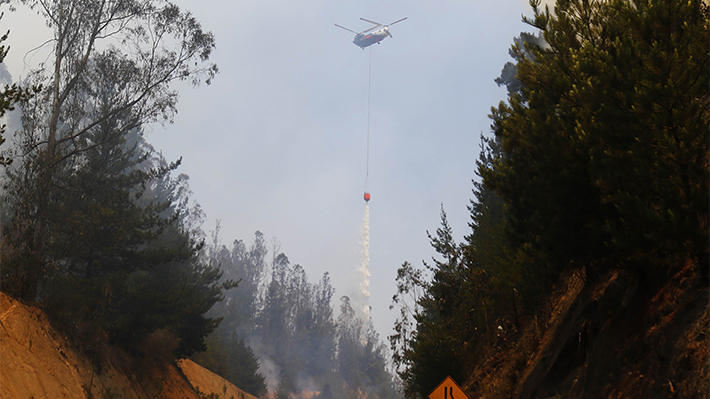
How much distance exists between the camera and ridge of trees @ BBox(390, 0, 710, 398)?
21.1 ft

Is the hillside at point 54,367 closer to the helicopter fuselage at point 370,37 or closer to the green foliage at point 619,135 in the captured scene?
the green foliage at point 619,135

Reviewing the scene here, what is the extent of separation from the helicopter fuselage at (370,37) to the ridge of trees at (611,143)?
56.9 metres

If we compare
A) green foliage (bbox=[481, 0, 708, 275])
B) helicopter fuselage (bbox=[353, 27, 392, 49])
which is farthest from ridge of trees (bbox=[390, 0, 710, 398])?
helicopter fuselage (bbox=[353, 27, 392, 49])

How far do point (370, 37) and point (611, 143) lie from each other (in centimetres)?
6257

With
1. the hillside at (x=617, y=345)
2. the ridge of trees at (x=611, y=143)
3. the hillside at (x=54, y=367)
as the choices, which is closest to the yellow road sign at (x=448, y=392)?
the hillside at (x=617, y=345)

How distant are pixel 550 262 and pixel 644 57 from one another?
4.51 meters

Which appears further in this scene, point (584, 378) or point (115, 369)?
point (115, 369)

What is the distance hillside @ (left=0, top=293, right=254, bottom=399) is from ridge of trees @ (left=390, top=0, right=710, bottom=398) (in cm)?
1444

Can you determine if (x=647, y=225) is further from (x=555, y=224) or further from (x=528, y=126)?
(x=528, y=126)

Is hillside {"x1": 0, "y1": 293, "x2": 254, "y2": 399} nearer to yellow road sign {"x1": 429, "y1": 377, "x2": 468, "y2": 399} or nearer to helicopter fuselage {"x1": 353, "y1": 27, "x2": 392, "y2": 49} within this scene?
yellow road sign {"x1": 429, "y1": 377, "x2": 468, "y2": 399}

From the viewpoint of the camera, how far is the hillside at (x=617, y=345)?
20.1ft

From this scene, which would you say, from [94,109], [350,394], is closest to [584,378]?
[94,109]

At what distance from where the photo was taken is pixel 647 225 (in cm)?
672

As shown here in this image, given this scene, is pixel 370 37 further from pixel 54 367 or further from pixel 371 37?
pixel 54 367
